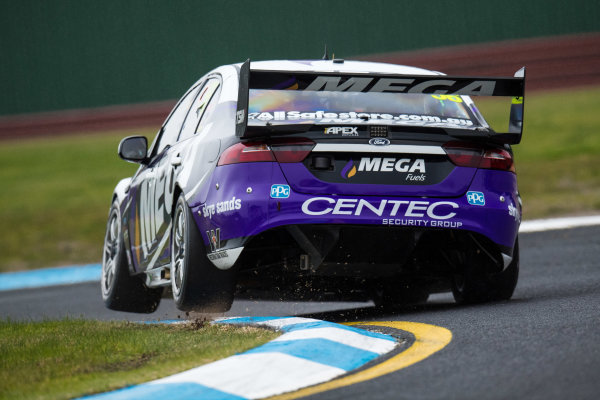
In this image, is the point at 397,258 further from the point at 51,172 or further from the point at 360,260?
the point at 51,172

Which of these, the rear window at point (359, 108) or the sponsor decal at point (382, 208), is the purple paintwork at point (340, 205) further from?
the rear window at point (359, 108)

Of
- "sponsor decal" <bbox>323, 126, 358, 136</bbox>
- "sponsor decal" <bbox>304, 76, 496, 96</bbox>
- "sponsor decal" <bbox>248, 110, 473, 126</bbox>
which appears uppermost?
"sponsor decal" <bbox>304, 76, 496, 96</bbox>

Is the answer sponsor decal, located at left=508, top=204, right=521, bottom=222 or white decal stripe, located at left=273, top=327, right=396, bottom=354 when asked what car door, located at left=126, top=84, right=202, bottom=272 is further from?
sponsor decal, located at left=508, top=204, right=521, bottom=222

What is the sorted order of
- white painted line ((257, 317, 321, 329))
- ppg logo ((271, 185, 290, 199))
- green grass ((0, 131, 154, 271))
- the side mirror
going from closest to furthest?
white painted line ((257, 317, 321, 329)) < ppg logo ((271, 185, 290, 199)) < the side mirror < green grass ((0, 131, 154, 271))

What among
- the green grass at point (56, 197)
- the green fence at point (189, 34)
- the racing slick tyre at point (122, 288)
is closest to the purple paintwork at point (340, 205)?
the racing slick tyre at point (122, 288)

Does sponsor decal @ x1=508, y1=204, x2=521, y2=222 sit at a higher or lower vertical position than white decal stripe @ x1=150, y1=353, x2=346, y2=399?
higher

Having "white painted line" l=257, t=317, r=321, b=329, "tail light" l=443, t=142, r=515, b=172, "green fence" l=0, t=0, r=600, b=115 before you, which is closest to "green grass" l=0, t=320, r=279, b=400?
"white painted line" l=257, t=317, r=321, b=329

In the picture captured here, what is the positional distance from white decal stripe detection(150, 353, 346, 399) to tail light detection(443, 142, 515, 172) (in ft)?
6.12

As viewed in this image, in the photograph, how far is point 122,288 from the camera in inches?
313

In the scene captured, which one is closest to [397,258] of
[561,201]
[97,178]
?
[561,201]

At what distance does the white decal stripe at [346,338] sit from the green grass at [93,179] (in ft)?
33.4

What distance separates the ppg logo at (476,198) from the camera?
232 inches

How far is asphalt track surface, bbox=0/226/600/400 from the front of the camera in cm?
389

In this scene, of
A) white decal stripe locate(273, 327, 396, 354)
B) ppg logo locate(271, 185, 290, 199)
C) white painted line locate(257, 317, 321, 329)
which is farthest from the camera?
ppg logo locate(271, 185, 290, 199)
